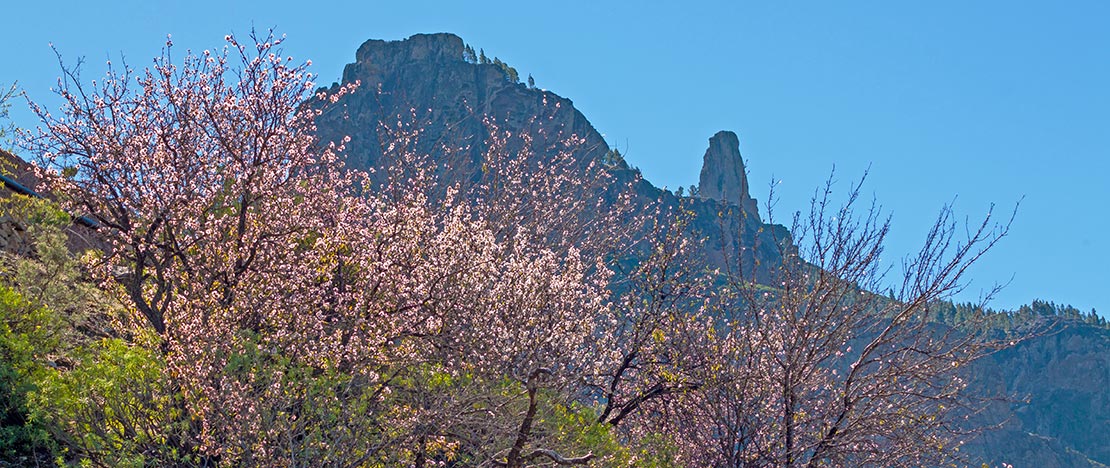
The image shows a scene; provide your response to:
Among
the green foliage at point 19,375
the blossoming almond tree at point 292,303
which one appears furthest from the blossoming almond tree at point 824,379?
the green foliage at point 19,375

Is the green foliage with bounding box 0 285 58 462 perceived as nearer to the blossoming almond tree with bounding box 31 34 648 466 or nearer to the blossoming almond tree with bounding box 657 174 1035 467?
the blossoming almond tree with bounding box 31 34 648 466

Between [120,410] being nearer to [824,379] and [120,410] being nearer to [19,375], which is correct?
[19,375]

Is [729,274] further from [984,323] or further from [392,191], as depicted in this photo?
[392,191]

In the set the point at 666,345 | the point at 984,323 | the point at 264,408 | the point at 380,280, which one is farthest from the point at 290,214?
the point at 984,323

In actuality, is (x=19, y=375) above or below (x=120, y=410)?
above

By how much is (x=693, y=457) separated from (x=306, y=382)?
613 centimetres

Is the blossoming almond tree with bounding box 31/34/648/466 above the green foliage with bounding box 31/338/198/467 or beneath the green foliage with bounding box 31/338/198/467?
above

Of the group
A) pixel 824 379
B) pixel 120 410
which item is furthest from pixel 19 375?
pixel 824 379

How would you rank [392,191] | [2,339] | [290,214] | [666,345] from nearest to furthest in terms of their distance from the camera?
[2,339] < [290,214] < [666,345] < [392,191]

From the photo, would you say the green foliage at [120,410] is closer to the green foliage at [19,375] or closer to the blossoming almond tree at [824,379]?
the green foliage at [19,375]

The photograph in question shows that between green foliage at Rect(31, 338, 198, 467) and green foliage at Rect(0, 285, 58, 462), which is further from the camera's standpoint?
green foliage at Rect(0, 285, 58, 462)

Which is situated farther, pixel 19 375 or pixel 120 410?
pixel 19 375

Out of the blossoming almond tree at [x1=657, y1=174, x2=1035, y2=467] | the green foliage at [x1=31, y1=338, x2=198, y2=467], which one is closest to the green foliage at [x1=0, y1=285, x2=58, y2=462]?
the green foliage at [x1=31, y1=338, x2=198, y2=467]

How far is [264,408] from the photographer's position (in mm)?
10328
